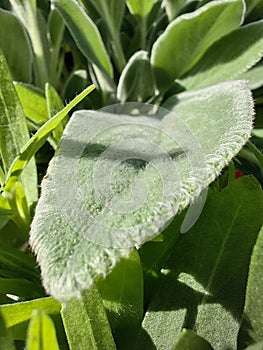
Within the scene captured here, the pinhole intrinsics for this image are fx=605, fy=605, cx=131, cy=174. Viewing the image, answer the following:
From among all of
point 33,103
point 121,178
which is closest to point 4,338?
point 121,178

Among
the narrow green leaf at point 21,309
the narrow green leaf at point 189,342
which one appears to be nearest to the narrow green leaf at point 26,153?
the narrow green leaf at point 21,309

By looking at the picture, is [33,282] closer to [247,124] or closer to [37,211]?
[37,211]

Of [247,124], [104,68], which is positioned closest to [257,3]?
[104,68]

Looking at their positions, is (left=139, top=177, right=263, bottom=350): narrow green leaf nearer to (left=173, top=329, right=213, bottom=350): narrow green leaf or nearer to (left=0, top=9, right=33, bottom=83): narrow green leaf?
(left=173, top=329, right=213, bottom=350): narrow green leaf

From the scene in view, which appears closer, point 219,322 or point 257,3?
point 219,322

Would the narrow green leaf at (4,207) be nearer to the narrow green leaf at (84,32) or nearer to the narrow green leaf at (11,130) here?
the narrow green leaf at (11,130)

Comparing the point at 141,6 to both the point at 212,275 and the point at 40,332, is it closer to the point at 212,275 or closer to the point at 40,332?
the point at 212,275
